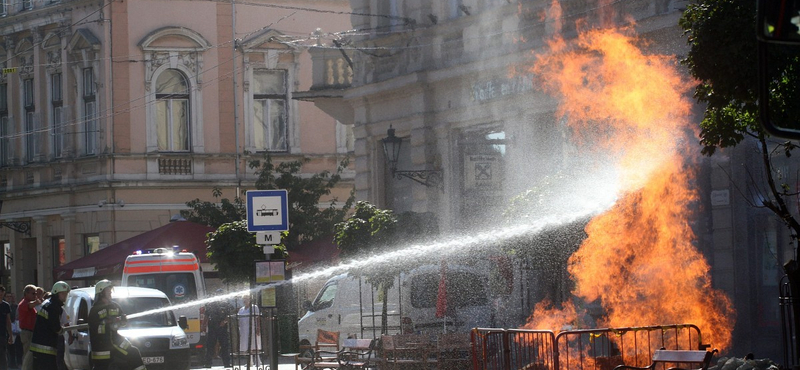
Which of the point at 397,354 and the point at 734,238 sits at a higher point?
the point at 734,238

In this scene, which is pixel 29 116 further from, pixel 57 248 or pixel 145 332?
pixel 145 332

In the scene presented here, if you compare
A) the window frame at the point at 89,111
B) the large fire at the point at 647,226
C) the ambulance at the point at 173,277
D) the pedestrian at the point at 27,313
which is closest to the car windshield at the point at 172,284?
the ambulance at the point at 173,277

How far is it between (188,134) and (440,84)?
48.3ft

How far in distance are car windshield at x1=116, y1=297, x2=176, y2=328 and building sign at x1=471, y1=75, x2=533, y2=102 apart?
6.96 meters

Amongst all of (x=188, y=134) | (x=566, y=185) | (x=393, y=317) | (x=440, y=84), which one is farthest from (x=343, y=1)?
(x=566, y=185)

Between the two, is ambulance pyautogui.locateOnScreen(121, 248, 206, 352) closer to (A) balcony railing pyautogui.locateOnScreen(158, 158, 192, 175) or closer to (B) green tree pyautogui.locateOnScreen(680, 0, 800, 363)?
(A) balcony railing pyautogui.locateOnScreen(158, 158, 192, 175)

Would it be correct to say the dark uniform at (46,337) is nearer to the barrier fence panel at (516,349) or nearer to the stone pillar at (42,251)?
the barrier fence panel at (516,349)

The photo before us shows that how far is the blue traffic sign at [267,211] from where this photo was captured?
18.3 m

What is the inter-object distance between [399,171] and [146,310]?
5711 mm

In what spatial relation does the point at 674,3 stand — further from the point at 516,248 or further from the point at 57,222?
the point at 57,222

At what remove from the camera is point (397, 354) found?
1772 centimetres

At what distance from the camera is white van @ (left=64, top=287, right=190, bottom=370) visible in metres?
21.3

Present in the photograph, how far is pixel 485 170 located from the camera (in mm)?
23453

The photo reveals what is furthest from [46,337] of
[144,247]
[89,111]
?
[89,111]
